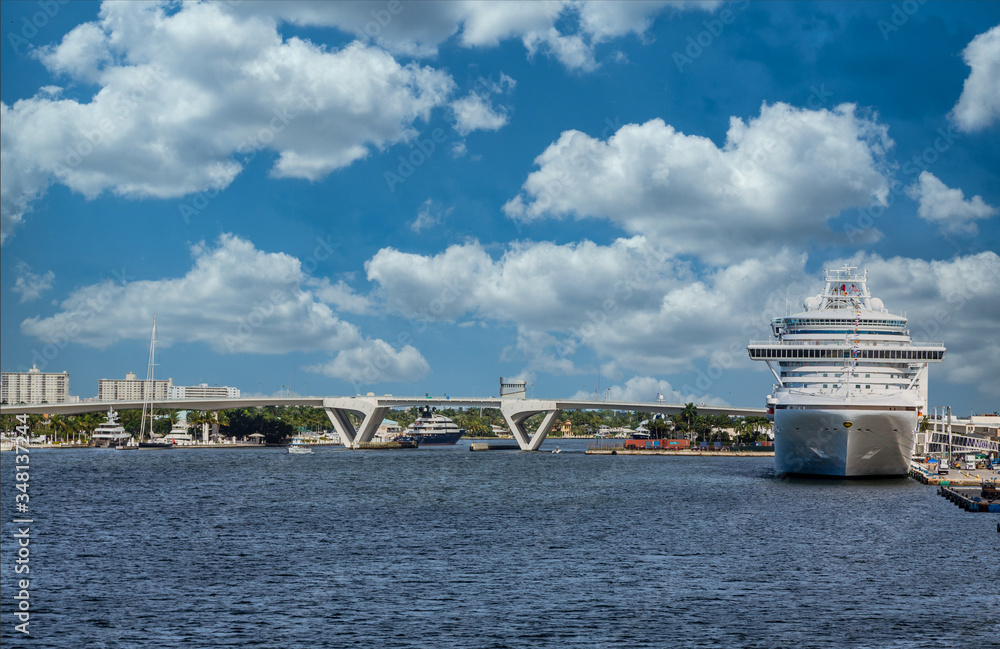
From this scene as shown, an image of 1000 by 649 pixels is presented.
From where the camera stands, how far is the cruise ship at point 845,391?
90500mm

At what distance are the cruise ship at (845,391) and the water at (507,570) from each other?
4820 mm

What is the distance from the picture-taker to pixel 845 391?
94562 millimetres

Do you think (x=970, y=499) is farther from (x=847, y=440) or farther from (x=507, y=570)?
(x=507, y=570)

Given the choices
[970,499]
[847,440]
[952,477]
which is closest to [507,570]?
[970,499]

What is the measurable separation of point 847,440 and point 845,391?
5.84m

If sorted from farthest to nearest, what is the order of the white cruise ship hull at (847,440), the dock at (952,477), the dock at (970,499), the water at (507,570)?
the dock at (952,477)
the white cruise ship hull at (847,440)
the dock at (970,499)
the water at (507,570)

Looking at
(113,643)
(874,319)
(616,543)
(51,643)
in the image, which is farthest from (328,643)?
(874,319)

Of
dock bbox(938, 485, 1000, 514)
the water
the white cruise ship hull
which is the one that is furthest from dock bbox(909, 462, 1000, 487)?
the water

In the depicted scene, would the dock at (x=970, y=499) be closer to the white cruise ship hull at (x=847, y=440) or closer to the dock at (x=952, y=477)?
the dock at (x=952, y=477)

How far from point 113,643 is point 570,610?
17446 millimetres

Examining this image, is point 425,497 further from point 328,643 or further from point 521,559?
point 328,643

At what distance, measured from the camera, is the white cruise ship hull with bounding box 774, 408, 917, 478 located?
8981 cm

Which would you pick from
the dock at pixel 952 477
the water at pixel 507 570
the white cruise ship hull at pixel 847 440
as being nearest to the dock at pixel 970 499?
the water at pixel 507 570

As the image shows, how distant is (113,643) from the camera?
112ft
